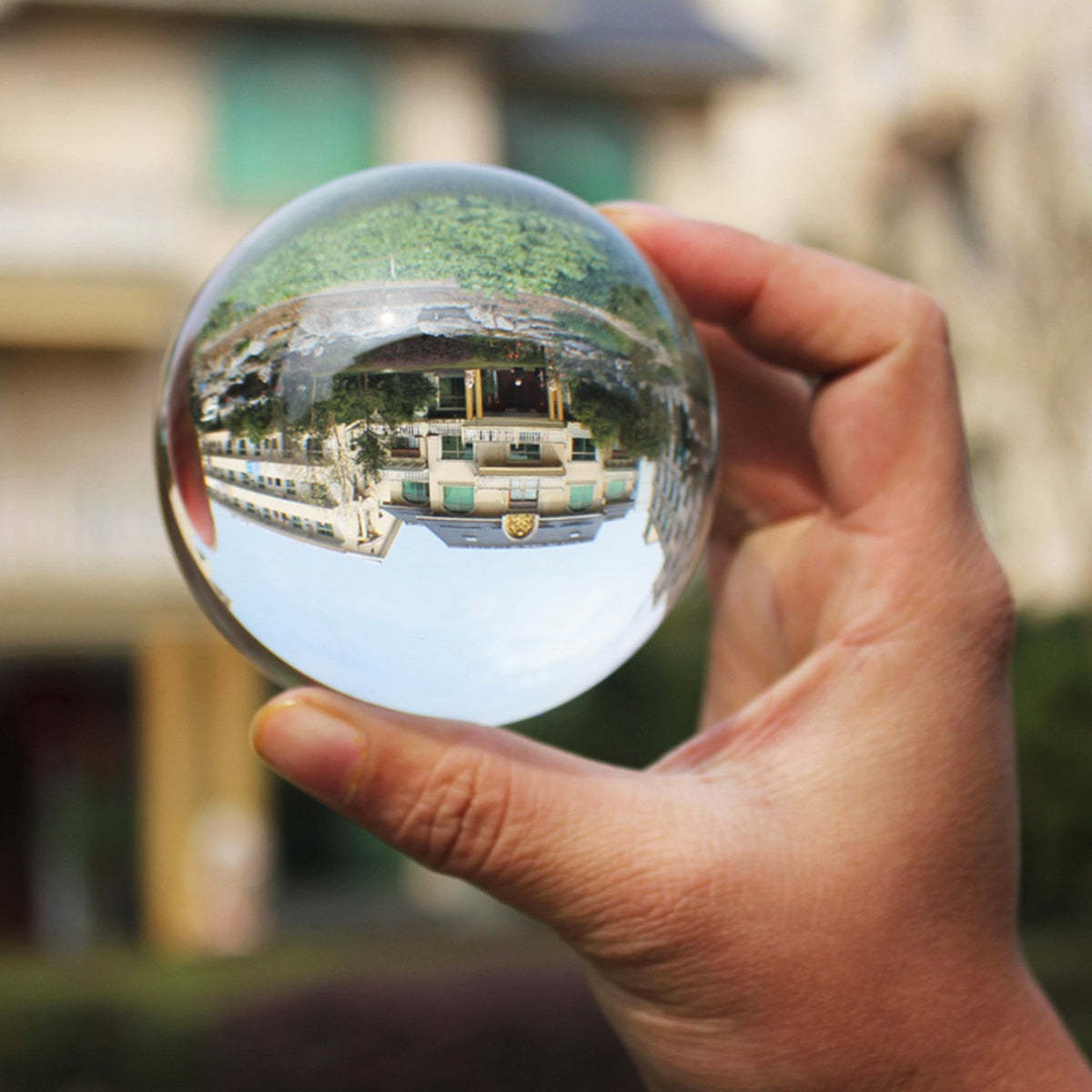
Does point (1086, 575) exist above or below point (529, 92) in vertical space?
below

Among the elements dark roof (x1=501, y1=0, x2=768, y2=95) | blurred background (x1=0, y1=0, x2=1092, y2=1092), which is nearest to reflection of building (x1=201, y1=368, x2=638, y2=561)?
blurred background (x1=0, y1=0, x2=1092, y2=1092)

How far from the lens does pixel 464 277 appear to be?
1540mm

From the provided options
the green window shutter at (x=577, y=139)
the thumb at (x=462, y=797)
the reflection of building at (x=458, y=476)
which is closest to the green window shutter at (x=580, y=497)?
the reflection of building at (x=458, y=476)

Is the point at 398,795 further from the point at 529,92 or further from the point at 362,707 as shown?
the point at 529,92

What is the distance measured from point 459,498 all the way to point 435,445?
2.7 inches

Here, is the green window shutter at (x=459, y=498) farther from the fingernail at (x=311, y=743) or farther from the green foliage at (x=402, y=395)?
the fingernail at (x=311, y=743)

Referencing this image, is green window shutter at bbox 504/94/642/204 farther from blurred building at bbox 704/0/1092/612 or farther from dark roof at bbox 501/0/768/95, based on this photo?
blurred building at bbox 704/0/1092/612

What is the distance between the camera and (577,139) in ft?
44.1

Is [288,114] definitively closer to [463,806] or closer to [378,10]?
[378,10]

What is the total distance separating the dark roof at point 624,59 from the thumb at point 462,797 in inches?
493

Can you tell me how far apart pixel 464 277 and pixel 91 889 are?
12441mm

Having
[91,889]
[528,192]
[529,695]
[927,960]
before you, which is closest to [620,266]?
[528,192]

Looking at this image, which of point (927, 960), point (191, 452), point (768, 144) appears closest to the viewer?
Answer: point (191, 452)

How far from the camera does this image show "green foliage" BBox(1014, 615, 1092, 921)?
776 cm
